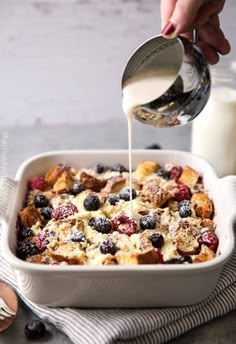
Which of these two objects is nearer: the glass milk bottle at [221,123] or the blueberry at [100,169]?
the blueberry at [100,169]

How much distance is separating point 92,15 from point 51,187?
1335 mm

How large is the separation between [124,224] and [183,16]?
54 cm

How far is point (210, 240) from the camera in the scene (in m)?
1.71

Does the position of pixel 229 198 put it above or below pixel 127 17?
above

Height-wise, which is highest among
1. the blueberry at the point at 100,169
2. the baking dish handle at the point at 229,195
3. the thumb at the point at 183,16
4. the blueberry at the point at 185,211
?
the thumb at the point at 183,16

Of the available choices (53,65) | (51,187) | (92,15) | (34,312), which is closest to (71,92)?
(53,65)

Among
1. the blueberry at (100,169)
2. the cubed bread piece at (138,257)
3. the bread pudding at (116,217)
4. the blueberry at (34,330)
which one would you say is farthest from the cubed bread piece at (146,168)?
the blueberry at (34,330)

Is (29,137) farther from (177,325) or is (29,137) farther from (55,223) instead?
(177,325)

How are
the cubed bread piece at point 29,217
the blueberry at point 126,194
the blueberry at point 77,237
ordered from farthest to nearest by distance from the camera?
the blueberry at point 126,194 → the cubed bread piece at point 29,217 → the blueberry at point 77,237

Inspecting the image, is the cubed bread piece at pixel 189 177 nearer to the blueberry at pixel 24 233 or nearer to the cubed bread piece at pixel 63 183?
the cubed bread piece at pixel 63 183

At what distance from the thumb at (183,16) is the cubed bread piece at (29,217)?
58 cm

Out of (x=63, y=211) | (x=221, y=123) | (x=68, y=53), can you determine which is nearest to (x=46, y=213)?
(x=63, y=211)

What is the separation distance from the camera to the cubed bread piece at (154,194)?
190 cm

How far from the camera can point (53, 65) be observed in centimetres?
323
